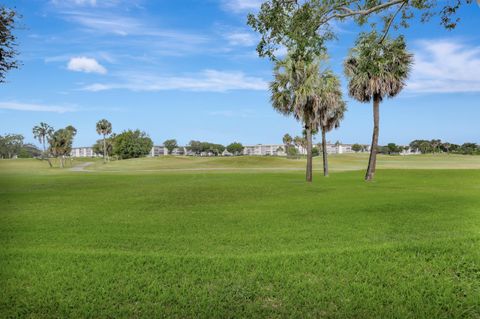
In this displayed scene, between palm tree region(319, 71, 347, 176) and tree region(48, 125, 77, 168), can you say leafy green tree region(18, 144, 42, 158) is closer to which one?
palm tree region(319, 71, 347, 176)

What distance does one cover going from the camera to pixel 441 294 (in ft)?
24.3

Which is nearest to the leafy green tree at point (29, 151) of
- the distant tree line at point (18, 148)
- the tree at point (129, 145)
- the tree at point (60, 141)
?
the distant tree line at point (18, 148)

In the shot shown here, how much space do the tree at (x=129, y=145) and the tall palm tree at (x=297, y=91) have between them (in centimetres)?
12958

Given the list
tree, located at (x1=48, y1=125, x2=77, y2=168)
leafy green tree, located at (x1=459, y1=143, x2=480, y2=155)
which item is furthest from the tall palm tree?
leafy green tree, located at (x1=459, y1=143, x2=480, y2=155)

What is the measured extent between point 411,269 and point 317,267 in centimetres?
198

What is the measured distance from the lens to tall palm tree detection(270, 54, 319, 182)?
39094 millimetres

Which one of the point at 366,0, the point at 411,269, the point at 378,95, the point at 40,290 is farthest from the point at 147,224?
the point at 378,95

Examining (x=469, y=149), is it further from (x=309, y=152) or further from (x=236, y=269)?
(x=236, y=269)

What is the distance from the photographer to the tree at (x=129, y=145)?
530 feet

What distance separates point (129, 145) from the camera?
162m

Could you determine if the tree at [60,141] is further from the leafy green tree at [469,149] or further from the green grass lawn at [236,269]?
the leafy green tree at [469,149]

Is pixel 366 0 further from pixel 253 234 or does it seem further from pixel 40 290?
pixel 40 290

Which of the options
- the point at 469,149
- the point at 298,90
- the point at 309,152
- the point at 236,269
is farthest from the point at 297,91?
the point at 469,149

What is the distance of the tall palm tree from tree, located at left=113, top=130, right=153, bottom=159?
5102 inches
